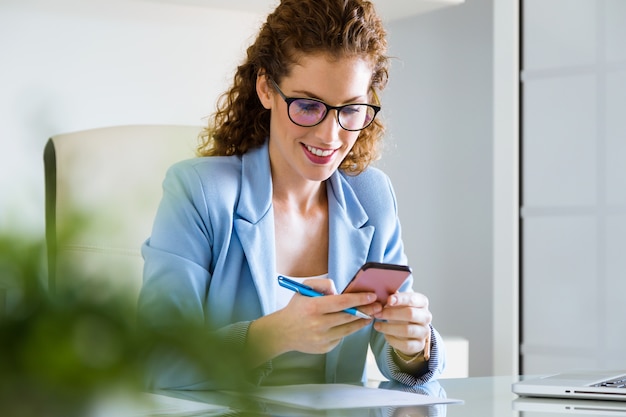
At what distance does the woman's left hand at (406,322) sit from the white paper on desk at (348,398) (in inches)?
5.3

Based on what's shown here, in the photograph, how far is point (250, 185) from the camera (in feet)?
5.63

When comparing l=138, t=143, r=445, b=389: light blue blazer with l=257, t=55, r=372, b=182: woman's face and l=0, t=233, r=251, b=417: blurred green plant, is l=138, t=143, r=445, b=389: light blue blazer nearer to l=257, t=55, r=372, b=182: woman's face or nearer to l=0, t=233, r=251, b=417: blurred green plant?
l=257, t=55, r=372, b=182: woman's face

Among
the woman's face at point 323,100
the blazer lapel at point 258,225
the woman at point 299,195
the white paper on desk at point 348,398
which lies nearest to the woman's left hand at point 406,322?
the woman at point 299,195

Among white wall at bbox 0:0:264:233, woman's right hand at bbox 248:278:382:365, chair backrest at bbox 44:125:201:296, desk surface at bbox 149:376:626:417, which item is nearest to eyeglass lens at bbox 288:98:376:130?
woman's right hand at bbox 248:278:382:365

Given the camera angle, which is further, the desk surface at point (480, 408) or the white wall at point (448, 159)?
the white wall at point (448, 159)

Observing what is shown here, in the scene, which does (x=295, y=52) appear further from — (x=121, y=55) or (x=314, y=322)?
(x=121, y=55)

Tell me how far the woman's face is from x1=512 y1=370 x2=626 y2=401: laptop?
644 mm

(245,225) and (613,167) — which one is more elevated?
(613,167)

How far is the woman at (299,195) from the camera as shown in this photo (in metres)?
1.54

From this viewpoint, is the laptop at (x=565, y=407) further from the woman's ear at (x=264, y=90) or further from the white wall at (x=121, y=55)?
the white wall at (x=121, y=55)

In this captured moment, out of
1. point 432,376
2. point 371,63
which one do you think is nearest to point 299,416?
point 432,376

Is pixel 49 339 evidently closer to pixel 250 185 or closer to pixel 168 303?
pixel 168 303

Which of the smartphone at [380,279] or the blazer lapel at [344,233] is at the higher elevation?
the blazer lapel at [344,233]

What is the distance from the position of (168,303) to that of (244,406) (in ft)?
0.08
